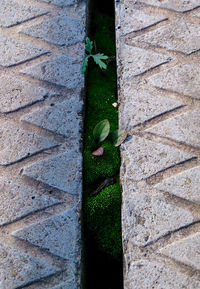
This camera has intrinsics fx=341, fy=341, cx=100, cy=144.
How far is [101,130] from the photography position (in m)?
1.62

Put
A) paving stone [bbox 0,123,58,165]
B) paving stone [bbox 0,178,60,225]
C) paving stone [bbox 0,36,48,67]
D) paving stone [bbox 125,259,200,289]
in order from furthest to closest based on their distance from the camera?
paving stone [bbox 0,36,48,67] → paving stone [bbox 0,123,58,165] → paving stone [bbox 0,178,60,225] → paving stone [bbox 125,259,200,289]

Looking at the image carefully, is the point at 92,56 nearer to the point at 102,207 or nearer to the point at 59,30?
the point at 59,30

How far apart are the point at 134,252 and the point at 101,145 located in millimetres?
507

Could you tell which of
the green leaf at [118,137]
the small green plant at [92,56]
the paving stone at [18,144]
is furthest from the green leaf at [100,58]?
the paving stone at [18,144]

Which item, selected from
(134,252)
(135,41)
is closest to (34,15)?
(135,41)

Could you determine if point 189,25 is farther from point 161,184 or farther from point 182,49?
point 161,184

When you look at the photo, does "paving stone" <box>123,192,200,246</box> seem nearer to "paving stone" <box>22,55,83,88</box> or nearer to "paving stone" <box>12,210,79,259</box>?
"paving stone" <box>12,210,79,259</box>

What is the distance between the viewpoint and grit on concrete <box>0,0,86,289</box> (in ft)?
4.53

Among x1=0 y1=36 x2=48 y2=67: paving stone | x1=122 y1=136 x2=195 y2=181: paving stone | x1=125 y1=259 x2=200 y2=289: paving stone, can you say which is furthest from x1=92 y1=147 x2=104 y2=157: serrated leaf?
x1=0 y1=36 x2=48 y2=67: paving stone

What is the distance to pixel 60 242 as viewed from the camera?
54.9 inches

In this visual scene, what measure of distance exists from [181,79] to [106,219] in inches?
30.4

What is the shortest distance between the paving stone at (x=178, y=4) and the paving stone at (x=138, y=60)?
0.31 m

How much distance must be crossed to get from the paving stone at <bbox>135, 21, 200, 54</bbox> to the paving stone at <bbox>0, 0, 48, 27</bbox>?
1.92ft

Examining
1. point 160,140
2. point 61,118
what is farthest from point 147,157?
point 61,118
